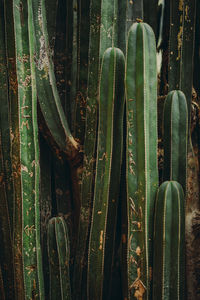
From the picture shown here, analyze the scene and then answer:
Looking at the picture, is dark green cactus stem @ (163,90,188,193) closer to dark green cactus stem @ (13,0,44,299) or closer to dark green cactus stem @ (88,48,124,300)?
dark green cactus stem @ (88,48,124,300)

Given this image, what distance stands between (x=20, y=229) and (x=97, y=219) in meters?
0.31

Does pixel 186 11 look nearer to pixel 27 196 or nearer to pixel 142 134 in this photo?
pixel 142 134

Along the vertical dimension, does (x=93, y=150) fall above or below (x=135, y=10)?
below

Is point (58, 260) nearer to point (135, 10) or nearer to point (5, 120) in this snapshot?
point (5, 120)

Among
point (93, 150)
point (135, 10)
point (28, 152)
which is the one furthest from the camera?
point (135, 10)

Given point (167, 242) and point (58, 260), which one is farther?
point (58, 260)

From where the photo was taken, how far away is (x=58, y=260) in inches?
59.4

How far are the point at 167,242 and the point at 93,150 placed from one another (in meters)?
0.51

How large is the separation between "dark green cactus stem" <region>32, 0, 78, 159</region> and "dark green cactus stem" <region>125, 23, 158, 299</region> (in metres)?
0.40

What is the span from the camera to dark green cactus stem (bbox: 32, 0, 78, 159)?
1638mm

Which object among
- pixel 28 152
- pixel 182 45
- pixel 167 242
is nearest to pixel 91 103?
pixel 28 152

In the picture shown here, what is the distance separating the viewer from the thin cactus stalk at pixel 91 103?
1577 millimetres

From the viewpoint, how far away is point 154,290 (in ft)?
4.47

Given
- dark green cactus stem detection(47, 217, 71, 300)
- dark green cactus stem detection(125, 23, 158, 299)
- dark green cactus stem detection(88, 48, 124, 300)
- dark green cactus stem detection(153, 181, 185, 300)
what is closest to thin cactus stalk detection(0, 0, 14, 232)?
dark green cactus stem detection(47, 217, 71, 300)
